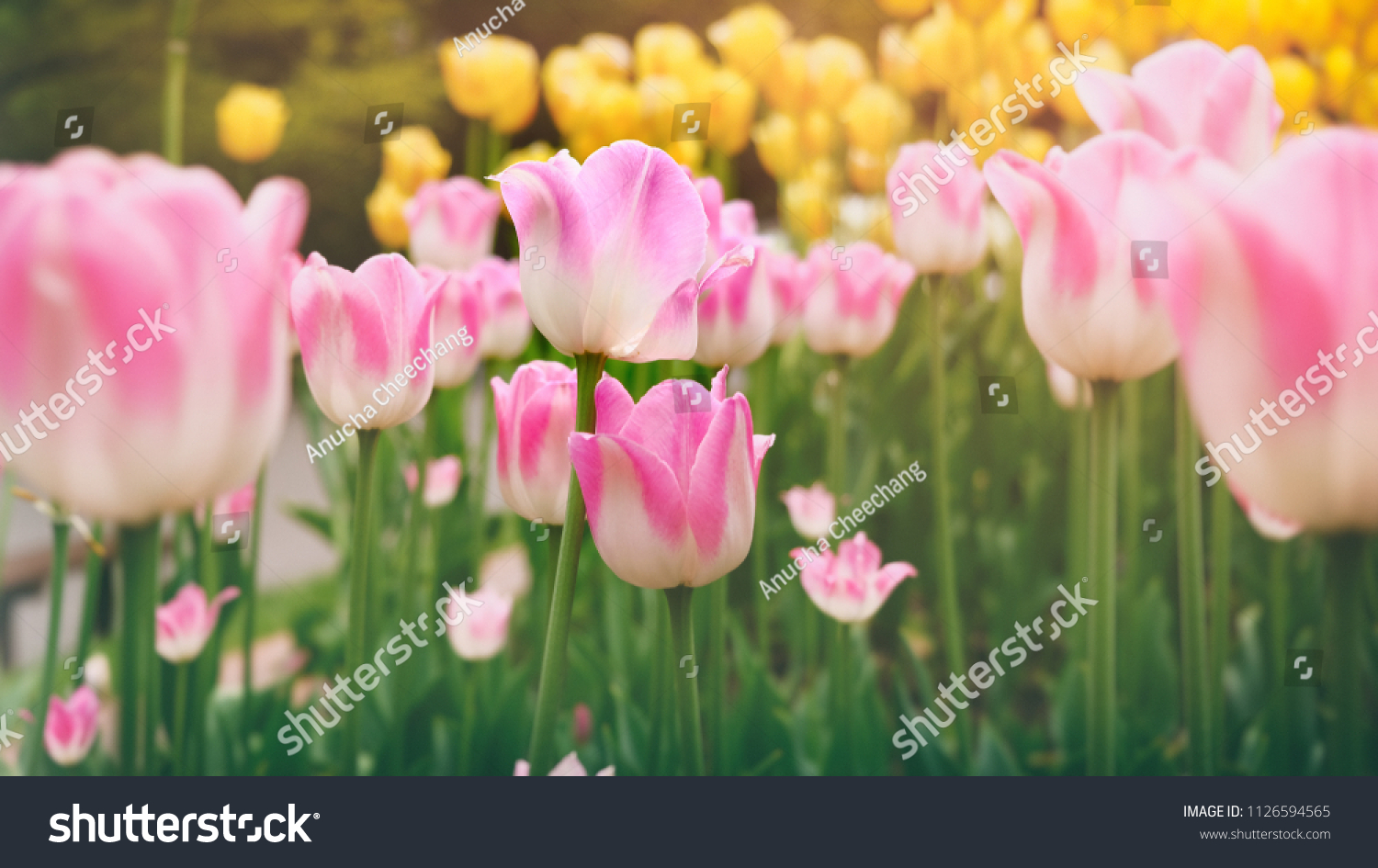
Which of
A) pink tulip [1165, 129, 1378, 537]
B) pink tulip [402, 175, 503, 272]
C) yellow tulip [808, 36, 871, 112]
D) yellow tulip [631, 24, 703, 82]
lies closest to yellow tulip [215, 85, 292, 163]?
pink tulip [402, 175, 503, 272]

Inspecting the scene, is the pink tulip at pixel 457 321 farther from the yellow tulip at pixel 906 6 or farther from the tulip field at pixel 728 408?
the yellow tulip at pixel 906 6

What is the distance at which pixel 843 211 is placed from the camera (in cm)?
145

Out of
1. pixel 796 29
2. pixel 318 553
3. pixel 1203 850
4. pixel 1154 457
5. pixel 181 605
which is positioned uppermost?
pixel 796 29

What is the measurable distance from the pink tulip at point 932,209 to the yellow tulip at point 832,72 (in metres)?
0.38

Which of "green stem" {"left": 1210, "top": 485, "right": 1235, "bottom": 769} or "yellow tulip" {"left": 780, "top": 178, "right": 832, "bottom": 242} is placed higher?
"yellow tulip" {"left": 780, "top": 178, "right": 832, "bottom": 242}

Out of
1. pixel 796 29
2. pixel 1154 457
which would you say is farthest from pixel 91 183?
pixel 1154 457

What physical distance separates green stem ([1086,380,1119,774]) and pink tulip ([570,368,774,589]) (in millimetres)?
213

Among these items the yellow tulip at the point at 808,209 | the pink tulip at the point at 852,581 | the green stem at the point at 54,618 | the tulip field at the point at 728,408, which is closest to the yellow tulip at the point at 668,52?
the tulip field at the point at 728,408

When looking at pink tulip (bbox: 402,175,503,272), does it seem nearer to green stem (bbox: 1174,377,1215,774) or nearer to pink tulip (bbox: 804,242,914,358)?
pink tulip (bbox: 804,242,914,358)

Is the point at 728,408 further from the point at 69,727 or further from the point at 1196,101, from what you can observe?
the point at 69,727

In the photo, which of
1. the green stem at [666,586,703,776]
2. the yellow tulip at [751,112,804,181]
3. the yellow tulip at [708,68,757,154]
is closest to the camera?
the green stem at [666,586,703,776]

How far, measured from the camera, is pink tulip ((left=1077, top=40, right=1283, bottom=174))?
0.44m

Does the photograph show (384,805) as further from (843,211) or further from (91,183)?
(843,211)

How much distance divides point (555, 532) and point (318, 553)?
137cm
